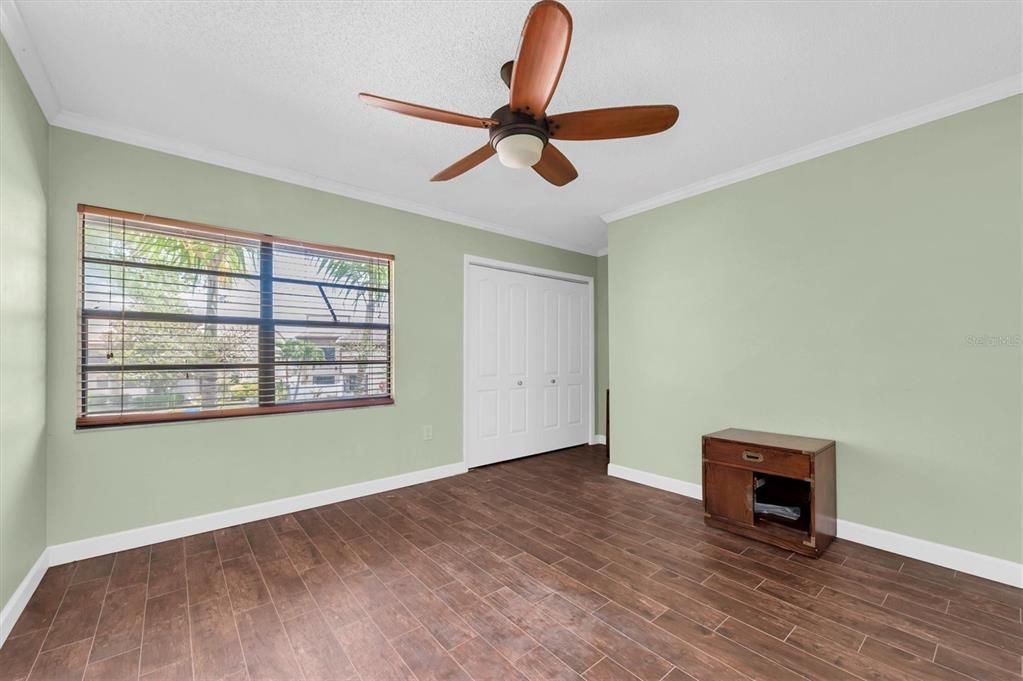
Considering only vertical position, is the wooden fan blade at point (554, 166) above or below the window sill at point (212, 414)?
above

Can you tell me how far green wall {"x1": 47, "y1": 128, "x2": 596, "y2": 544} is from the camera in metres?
2.46

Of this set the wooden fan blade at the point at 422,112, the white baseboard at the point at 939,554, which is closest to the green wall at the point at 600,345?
the white baseboard at the point at 939,554

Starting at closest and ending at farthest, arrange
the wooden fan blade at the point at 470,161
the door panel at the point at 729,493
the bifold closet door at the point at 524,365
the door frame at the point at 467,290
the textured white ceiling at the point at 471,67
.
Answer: the textured white ceiling at the point at 471,67 → the wooden fan blade at the point at 470,161 → the door panel at the point at 729,493 → the door frame at the point at 467,290 → the bifold closet door at the point at 524,365

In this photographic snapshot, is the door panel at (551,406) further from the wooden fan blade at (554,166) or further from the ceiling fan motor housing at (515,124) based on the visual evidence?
the ceiling fan motor housing at (515,124)

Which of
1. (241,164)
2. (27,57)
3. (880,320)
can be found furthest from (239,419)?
(880,320)

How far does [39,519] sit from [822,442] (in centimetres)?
448

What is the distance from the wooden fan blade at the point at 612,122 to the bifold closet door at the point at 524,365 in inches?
98.2

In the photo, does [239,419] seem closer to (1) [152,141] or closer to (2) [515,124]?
(1) [152,141]

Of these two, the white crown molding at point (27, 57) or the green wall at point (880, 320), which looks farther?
the green wall at point (880, 320)

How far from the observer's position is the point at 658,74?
83.9 inches

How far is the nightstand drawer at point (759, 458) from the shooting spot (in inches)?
99.7

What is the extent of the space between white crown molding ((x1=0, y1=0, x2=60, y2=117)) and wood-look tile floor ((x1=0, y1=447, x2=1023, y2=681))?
2493 millimetres

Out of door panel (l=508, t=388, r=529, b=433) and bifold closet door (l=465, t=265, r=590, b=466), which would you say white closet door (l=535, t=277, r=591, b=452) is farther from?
door panel (l=508, t=388, r=529, b=433)

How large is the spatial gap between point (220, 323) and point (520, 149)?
2373mm
